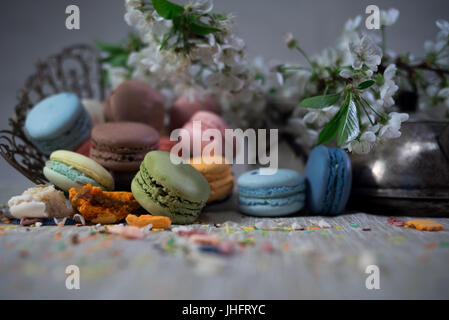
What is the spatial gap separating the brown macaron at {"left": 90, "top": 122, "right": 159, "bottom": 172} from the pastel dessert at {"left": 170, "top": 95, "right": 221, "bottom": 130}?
1.15 feet

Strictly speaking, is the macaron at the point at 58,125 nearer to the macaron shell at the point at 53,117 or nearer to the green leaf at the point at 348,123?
the macaron shell at the point at 53,117

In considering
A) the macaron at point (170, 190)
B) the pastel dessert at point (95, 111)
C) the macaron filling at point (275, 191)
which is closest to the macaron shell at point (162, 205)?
the macaron at point (170, 190)

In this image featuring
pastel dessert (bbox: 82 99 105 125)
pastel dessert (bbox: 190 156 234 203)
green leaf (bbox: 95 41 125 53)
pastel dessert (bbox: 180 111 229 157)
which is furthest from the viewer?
green leaf (bbox: 95 41 125 53)

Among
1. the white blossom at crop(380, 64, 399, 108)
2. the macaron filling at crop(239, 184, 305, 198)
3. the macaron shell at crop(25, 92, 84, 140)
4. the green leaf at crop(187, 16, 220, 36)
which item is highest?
the green leaf at crop(187, 16, 220, 36)

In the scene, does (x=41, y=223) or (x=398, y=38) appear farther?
(x=398, y=38)

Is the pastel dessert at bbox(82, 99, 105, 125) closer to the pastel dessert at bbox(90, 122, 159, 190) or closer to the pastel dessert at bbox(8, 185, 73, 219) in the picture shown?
the pastel dessert at bbox(90, 122, 159, 190)

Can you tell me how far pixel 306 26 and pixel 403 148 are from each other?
1.08 meters

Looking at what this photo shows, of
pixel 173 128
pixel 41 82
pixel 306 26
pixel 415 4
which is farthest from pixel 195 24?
pixel 415 4

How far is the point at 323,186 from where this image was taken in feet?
3.10

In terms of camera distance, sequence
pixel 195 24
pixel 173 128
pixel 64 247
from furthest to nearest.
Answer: pixel 173 128 → pixel 195 24 → pixel 64 247

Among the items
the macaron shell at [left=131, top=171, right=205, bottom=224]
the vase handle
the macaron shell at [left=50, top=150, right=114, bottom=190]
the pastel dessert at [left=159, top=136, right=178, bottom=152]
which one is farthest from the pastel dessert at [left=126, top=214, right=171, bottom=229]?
the vase handle

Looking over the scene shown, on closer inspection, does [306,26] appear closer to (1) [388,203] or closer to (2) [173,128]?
(2) [173,128]

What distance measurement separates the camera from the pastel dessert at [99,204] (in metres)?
0.84

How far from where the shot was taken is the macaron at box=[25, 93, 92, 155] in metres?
1.03
